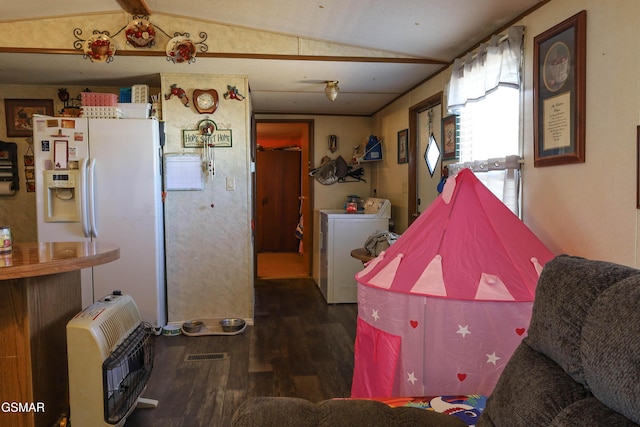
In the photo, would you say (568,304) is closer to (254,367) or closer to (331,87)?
(254,367)

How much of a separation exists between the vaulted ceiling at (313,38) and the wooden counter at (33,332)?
185 centimetres

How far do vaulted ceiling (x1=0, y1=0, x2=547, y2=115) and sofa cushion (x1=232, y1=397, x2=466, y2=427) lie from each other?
213 centimetres

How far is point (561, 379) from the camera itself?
42.5 inches

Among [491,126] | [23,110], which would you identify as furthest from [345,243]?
[23,110]

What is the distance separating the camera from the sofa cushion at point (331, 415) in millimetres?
1255

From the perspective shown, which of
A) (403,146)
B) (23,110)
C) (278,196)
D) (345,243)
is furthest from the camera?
(278,196)

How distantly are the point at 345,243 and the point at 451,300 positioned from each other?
9.90 ft

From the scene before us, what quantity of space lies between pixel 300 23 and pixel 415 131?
1.72 m

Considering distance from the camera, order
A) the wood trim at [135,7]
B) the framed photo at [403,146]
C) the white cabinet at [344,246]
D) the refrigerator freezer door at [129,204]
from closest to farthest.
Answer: the wood trim at [135,7] < the refrigerator freezer door at [129,204] < the framed photo at [403,146] < the white cabinet at [344,246]

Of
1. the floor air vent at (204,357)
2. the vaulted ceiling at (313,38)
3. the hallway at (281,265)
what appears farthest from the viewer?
the hallway at (281,265)

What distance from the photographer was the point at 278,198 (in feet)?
27.5

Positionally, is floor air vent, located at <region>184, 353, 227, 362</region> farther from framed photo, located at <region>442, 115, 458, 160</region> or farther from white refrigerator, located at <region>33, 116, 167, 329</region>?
framed photo, located at <region>442, 115, 458, 160</region>

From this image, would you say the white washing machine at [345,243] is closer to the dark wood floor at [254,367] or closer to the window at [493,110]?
the dark wood floor at [254,367]
